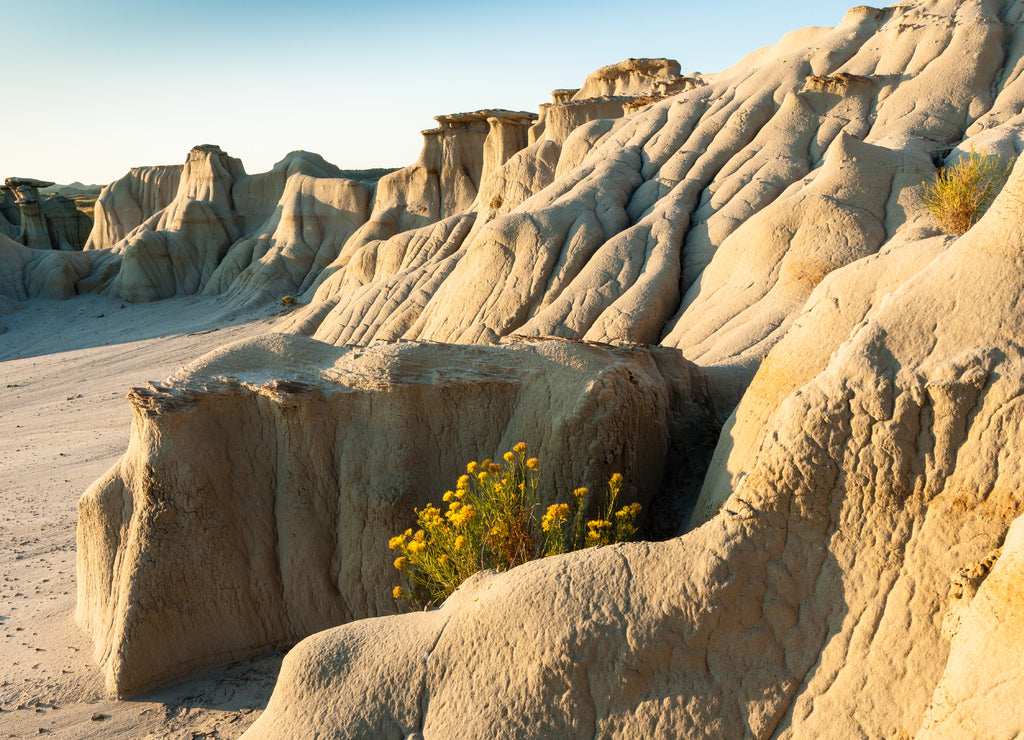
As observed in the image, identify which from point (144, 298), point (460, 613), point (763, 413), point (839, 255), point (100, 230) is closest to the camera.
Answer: point (460, 613)

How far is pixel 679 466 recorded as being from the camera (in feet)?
20.9

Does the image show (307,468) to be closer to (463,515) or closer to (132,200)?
(463,515)

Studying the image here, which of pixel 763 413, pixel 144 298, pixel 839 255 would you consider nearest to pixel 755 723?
pixel 763 413

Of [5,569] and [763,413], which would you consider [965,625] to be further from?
[5,569]

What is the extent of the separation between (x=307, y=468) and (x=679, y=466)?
9.21 feet

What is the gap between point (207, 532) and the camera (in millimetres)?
5992

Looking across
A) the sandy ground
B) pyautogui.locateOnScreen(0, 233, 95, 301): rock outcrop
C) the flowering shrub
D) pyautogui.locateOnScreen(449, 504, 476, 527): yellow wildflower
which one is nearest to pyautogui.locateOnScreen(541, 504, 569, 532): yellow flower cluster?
the flowering shrub

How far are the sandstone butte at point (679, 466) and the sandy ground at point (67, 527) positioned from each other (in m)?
0.27

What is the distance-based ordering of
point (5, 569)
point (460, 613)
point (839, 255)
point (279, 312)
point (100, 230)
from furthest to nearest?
1. point (100, 230)
2. point (279, 312)
3. point (839, 255)
4. point (5, 569)
5. point (460, 613)

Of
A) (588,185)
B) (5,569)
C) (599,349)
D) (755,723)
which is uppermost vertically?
(588,185)

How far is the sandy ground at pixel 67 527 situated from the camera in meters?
5.66

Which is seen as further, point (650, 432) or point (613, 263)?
point (613, 263)

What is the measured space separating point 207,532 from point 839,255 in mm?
7720

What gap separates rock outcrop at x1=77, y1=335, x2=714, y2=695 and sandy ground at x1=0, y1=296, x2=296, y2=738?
28 cm
